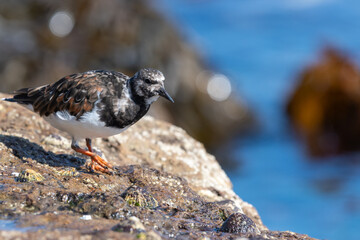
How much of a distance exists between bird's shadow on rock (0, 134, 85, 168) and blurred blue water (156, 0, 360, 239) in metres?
5.30

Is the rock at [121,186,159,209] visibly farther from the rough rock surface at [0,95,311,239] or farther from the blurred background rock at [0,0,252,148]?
the blurred background rock at [0,0,252,148]

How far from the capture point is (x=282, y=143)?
12.1 m

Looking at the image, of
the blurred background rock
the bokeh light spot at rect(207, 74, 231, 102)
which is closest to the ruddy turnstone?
the blurred background rock

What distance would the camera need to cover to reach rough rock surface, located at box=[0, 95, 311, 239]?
3047 millimetres

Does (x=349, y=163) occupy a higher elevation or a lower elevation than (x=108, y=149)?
higher

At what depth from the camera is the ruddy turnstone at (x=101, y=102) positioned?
4.18 m

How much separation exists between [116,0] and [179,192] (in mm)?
7590

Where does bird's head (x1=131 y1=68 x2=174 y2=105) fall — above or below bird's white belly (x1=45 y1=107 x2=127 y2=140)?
above

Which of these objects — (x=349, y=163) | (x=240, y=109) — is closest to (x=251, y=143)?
(x=240, y=109)

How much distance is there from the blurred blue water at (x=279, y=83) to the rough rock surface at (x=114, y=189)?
4266mm

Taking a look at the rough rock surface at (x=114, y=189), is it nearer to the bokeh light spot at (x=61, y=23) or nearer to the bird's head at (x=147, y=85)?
the bird's head at (x=147, y=85)

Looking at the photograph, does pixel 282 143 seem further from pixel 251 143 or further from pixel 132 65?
pixel 132 65

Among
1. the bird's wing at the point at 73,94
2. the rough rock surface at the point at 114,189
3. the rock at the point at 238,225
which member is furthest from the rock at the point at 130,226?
the bird's wing at the point at 73,94

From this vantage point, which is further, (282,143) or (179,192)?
(282,143)
